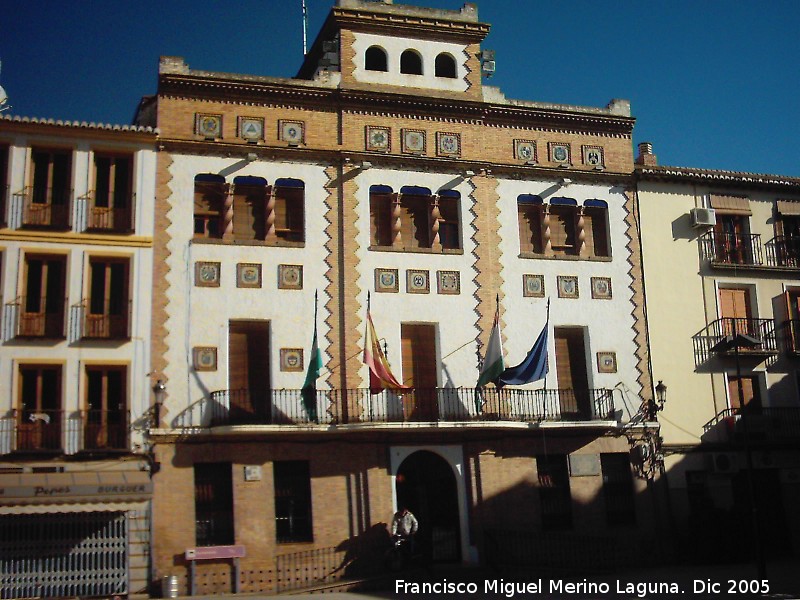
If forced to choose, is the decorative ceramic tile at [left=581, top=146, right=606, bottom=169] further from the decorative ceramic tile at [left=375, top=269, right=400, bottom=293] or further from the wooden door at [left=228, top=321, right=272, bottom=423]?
the wooden door at [left=228, top=321, right=272, bottom=423]

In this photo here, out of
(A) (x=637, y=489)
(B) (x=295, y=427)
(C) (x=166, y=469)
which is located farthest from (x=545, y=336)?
(C) (x=166, y=469)

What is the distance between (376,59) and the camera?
89.7 feet

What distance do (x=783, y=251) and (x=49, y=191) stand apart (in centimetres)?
1985

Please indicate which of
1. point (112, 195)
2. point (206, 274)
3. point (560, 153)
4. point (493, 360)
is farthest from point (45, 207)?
point (560, 153)

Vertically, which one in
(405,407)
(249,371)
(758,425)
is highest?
(249,371)

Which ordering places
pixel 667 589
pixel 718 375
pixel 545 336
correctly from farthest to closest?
pixel 718 375
pixel 545 336
pixel 667 589

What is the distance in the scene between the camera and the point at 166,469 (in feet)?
75.7

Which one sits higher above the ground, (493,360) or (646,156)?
(646,156)

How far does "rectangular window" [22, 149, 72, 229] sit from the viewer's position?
23.6 m

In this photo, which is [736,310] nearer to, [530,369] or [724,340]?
[724,340]

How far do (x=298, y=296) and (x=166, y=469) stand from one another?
16.7ft

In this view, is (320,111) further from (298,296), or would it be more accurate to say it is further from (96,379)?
(96,379)

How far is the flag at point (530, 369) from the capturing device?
24797 millimetres

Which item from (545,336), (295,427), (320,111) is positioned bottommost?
(295,427)
